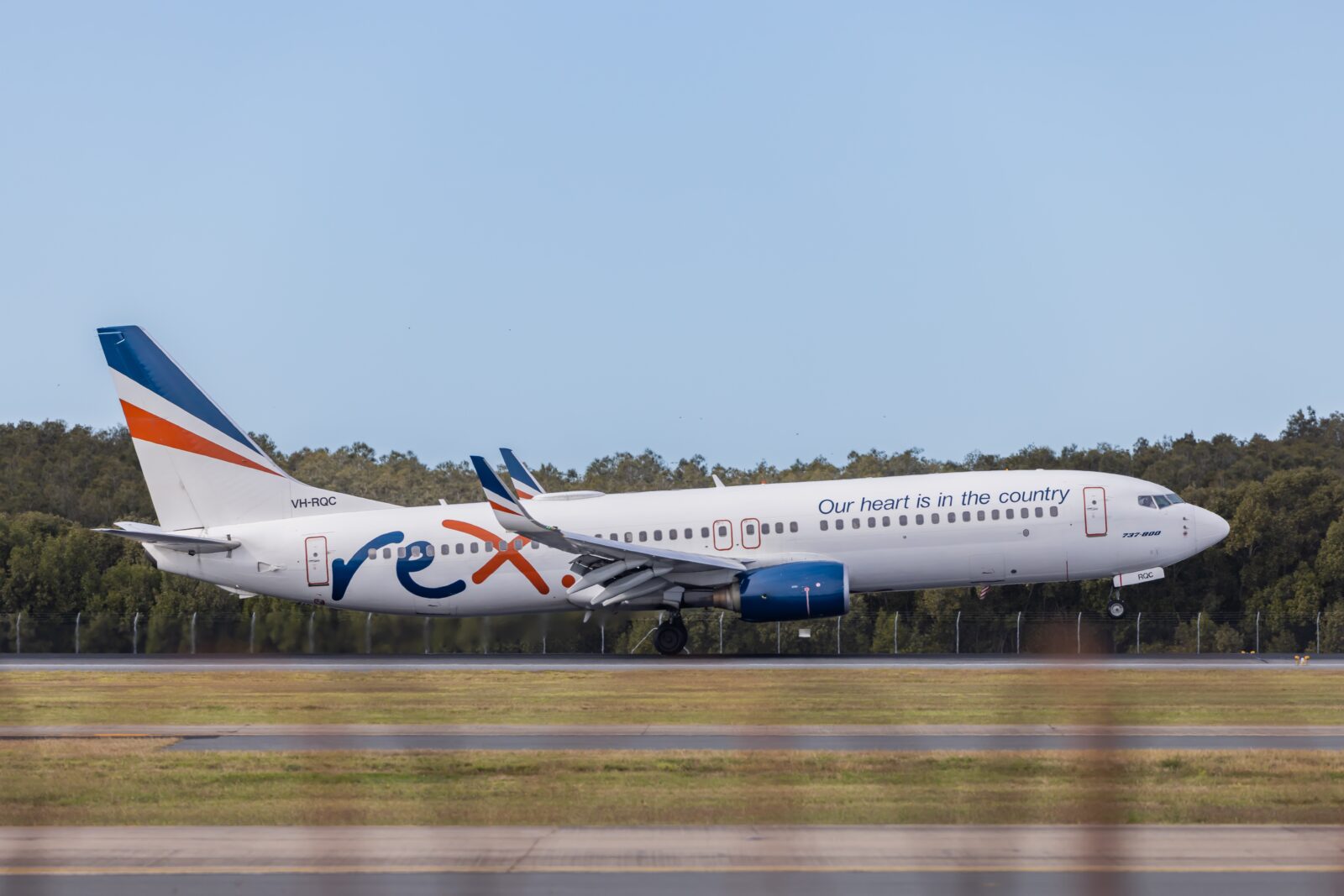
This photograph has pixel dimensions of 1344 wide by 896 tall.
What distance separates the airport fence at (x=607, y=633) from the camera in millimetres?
42281

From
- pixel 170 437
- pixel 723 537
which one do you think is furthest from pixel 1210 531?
pixel 170 437

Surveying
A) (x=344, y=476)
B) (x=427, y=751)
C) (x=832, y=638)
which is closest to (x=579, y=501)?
(x=832, y=638)

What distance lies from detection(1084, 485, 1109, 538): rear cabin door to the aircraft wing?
8160 mm

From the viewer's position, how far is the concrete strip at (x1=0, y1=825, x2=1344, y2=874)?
13.4 meters

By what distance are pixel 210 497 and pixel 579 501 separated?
372 inches

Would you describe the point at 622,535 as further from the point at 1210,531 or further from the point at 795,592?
the point at 1210,531

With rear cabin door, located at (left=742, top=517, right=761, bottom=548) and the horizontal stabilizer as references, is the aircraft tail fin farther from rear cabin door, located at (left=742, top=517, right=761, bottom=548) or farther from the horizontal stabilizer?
rear cabin door, located at (left=742, top=517, right=761, bottom=548)

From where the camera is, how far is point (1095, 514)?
39.5m

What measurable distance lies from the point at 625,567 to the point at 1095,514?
10993 mm

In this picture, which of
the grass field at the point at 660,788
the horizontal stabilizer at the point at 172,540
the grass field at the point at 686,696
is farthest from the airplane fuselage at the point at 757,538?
the grass field at the point at 660,788

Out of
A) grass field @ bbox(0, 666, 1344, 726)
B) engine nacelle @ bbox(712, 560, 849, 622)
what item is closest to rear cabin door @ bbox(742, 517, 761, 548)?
engine nacelle @ bbox(712, 560, 849, 622)

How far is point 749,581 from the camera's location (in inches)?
1521

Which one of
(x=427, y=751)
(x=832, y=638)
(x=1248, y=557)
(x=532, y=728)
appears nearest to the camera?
(x=427, y=751)

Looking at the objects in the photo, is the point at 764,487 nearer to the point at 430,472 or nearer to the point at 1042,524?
the point at 1042,524
